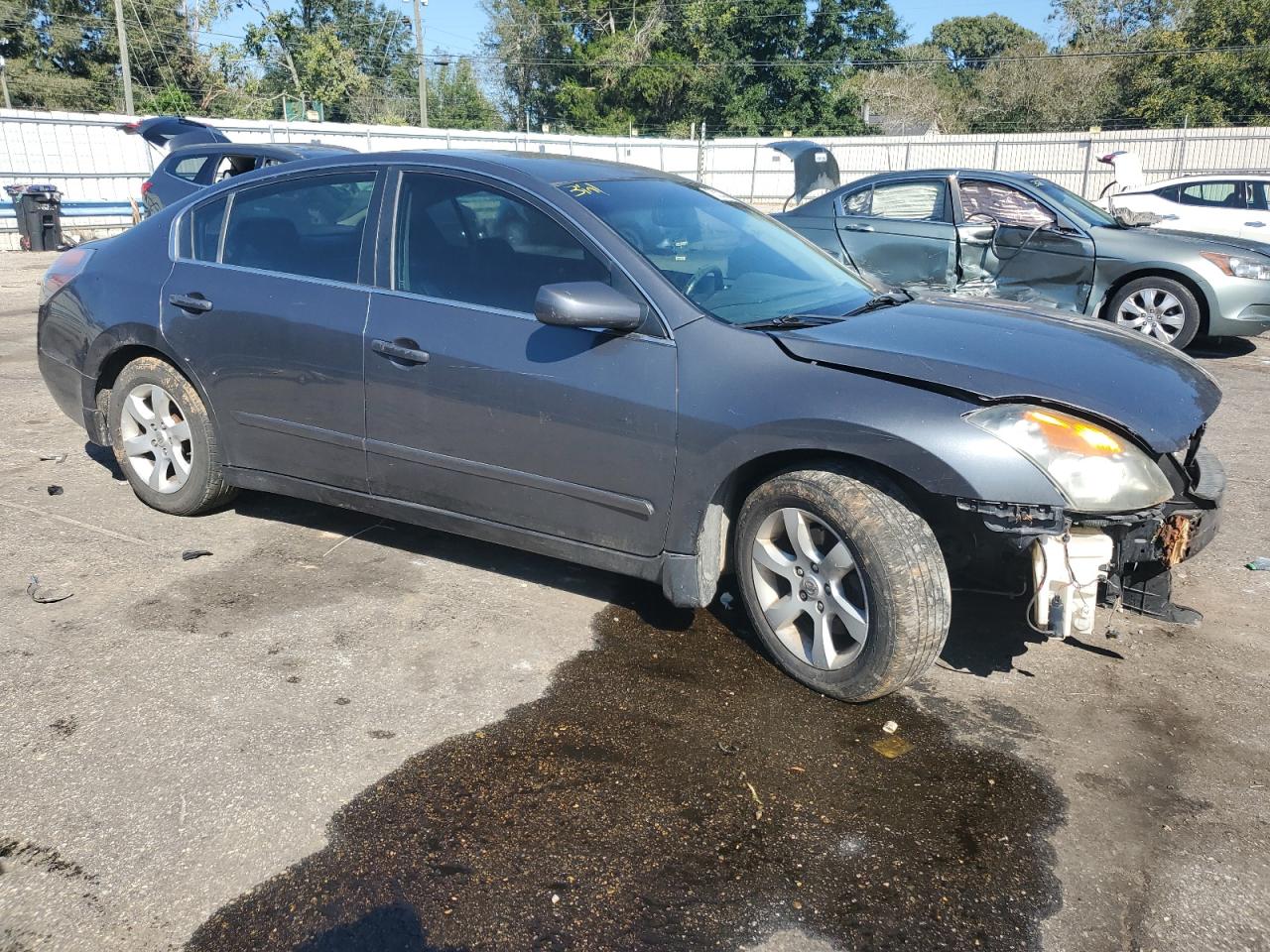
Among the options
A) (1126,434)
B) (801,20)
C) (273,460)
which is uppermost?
(801,20)

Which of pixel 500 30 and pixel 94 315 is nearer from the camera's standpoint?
pixel 94 315

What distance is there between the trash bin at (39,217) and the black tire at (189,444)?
54.7 ft

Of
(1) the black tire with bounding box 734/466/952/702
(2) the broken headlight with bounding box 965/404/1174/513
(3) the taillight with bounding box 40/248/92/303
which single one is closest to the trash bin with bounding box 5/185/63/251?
(3) the taillight with bounding box 40/248/92/303

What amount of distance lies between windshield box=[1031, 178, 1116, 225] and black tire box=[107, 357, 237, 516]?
761cm

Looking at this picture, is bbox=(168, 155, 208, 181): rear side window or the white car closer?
bbox=(168, 155, 208, 181): rear side window

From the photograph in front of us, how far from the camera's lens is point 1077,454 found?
122 inches

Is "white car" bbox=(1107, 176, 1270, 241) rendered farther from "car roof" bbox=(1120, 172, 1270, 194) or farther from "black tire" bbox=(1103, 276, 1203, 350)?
"black tire" bbox=(1103, 276, 1203, 350)

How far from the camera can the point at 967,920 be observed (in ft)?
8.04

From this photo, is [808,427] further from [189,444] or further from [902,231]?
[902,231]

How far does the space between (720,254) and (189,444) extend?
262cm

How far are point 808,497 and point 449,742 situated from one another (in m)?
1.33

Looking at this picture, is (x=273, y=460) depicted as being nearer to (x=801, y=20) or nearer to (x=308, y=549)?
(x=308, y=549)

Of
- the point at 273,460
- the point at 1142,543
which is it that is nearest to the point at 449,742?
the point at 273,460

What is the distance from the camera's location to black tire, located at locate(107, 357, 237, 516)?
4.71 metres
